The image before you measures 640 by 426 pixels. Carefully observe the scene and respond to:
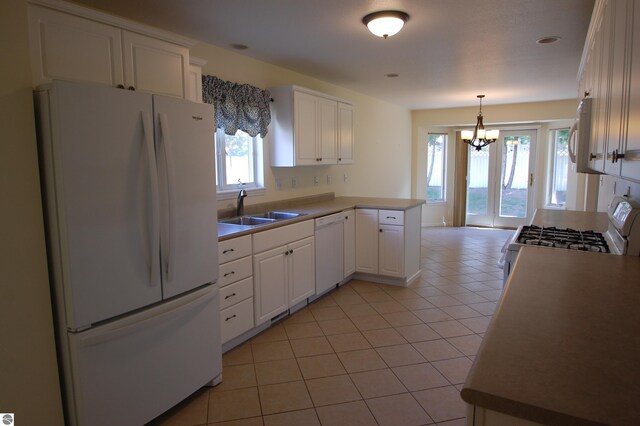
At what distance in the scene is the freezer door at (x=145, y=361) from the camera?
69.2 inches

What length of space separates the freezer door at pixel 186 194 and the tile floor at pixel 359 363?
738 millimetres

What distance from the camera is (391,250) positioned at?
4.25 m

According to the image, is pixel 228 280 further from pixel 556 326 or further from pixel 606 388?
pixel 606 388

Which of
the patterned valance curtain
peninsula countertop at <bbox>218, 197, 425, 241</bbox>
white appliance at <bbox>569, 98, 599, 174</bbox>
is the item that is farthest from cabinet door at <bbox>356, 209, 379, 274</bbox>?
white appliance at <bbox>569, 98, 599, 174</bbox>

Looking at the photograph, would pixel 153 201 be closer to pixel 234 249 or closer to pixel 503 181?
pixel 234 249

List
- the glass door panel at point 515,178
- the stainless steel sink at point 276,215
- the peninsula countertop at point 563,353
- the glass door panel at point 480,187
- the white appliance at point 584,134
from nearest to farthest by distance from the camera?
the peninsula countertop at point 563,353 → the white appliance at point 584,134 → the stainless steel sink at point 276,215 → the glass door panel at point 515,178 → the glass door panel at point 480,187

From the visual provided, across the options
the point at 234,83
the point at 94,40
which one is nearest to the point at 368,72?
the point at 234,83

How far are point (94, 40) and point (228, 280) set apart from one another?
1.61 metres

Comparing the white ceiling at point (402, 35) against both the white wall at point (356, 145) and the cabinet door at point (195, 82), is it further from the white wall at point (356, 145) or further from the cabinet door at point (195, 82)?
the cabinet door at point (195, 82)

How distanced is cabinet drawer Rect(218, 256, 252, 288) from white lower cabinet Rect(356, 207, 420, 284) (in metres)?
1.80

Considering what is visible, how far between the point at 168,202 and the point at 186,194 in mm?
159

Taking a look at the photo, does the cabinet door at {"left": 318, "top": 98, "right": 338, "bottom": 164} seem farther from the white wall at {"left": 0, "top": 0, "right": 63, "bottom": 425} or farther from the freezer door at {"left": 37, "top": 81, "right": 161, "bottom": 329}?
the white wall at {"left": 0, "top": 0, "right": 63, "bottom": 425}

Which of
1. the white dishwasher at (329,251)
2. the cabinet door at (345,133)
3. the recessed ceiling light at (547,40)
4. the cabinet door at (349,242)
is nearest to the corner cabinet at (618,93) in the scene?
the recessed ceiling light at (547,40)

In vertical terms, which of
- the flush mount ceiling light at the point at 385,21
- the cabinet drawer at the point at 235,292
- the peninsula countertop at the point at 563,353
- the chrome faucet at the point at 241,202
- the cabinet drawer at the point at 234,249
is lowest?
the cabinet drawer at the point at 235,292
